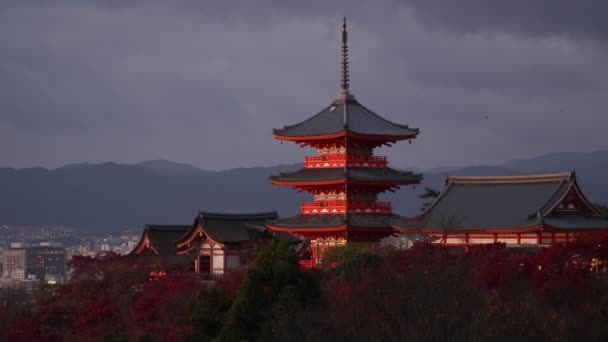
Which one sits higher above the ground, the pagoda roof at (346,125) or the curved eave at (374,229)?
the pagoda roof at (346,125)

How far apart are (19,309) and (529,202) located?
1940cm

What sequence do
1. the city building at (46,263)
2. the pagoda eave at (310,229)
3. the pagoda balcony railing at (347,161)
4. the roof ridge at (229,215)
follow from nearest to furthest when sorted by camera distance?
Result: the pagoda eave at (310,229), the pagoda balcony railing at (347,161), the roof ridge at (229,215), the city building at (46,263)

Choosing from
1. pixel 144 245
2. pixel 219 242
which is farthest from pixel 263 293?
pixel 144 245

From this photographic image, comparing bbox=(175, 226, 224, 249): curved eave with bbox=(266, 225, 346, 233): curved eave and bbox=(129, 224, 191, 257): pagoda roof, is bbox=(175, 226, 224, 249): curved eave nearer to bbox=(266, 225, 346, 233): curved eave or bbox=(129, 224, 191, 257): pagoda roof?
bbox=(129, 224, 191, 257): pagoda roof

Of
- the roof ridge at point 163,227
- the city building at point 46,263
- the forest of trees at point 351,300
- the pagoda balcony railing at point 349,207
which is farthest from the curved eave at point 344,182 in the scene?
the city building at point 46,263

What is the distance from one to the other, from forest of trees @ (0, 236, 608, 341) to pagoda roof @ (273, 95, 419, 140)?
497 cm

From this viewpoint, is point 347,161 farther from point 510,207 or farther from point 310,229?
point 510,207

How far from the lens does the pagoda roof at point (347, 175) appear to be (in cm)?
4284

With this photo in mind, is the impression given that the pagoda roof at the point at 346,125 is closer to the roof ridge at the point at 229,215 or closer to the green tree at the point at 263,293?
the roof ridge at the point at 229,215

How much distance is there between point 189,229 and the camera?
47.8m

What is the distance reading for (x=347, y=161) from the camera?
4372 centimetres

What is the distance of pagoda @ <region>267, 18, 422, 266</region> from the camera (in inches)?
1688

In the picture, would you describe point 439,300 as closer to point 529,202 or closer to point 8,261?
point 529,202

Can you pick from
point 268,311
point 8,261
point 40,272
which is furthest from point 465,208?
point 8,261
